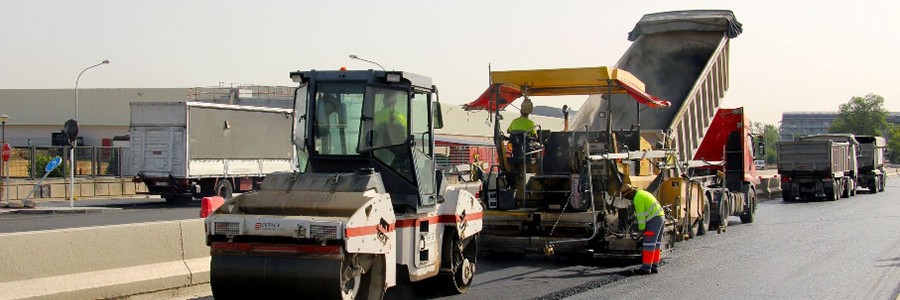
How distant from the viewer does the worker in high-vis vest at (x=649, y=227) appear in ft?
38.6

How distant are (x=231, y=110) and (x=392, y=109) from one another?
66.8ft

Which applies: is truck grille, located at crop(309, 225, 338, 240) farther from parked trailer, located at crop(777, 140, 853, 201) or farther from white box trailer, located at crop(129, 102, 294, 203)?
parked trailer, located at crop(777, 140, 853, 201)

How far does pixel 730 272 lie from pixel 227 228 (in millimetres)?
6630

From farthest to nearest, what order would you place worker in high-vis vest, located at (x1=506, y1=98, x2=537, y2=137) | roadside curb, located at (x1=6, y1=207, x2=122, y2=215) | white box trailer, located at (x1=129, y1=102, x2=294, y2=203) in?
1. white box trailer, located at (x1=129, y1=102, x2=294, y2=203)
2. roadside curb, located at (x1=6, y1=207, x2=122, y2=215)
3. worker in high-vis vest, located at (x1=506, y1=98, x2=537, y2=137)

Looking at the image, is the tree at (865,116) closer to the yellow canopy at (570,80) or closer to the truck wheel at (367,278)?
the yellow canopy at (570,80)

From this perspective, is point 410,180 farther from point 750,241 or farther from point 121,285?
point 750,241

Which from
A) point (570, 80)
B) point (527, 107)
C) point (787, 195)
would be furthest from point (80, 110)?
point (570, 80)

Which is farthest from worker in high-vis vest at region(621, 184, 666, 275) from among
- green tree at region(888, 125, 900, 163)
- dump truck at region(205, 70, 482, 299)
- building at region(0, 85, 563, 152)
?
green tree at region(888, 125, 900, 163)

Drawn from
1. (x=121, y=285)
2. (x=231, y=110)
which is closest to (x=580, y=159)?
(x=121, y=285)

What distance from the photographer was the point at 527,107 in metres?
14.2

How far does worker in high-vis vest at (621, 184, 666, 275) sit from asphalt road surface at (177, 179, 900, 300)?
0.18 metres

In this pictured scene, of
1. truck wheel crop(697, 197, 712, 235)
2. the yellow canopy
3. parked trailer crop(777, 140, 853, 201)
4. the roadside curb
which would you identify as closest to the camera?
the yellow canopy

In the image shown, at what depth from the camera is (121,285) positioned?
895 centimetres

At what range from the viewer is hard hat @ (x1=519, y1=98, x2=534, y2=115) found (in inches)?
556
